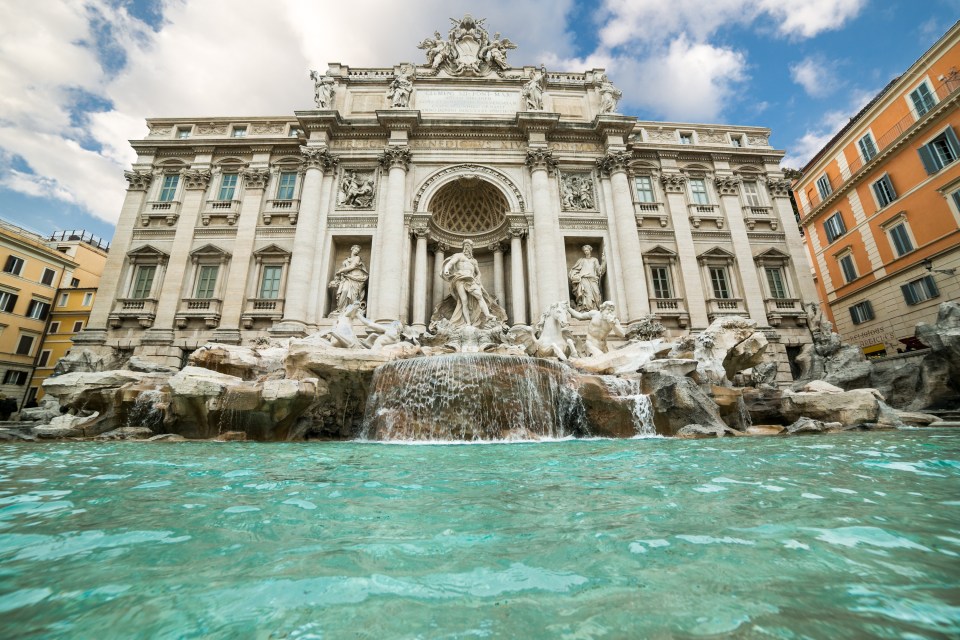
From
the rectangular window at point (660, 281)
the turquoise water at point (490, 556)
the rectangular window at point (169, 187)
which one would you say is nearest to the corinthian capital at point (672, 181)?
the rectangular window at point (660, 281)

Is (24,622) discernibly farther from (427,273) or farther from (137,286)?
(137,286)

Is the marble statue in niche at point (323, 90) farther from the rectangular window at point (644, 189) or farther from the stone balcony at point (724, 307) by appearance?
the stone balcony at point (724, 307)

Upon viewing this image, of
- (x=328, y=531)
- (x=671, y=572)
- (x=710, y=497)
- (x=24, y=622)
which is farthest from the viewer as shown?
(x=710, y=497)

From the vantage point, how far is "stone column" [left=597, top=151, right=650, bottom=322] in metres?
15.9

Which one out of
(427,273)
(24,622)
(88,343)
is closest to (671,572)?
(24,622)

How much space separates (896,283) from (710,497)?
22.8 metres

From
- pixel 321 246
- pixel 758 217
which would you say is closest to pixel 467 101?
pixel 321 246

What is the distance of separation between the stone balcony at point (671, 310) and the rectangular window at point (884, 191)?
11028 mm

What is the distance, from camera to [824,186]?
22.2 metres

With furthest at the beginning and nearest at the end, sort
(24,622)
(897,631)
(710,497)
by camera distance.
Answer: (710,497), (24,622), (897,631)

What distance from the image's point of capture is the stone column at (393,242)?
603 inches

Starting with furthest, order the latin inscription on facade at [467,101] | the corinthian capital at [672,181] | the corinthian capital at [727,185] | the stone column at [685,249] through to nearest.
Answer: the corinthian capital at [727,185], the corinthian capital at [672,181], the latin inscription on facade at [467,101], the stone column at [685,249]

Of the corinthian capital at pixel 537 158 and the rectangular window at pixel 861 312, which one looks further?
the rectangular window at pixel 861 312

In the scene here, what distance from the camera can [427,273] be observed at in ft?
57.4
